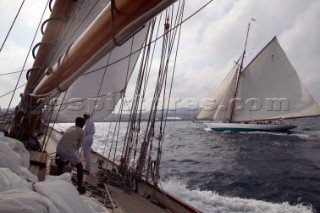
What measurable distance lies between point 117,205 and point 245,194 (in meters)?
7.65

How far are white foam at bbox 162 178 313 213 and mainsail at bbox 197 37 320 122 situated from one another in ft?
103

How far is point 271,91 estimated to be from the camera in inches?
1534

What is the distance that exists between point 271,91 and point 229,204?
3314cm

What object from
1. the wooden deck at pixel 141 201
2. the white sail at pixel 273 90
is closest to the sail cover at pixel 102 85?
the wooden deck at pixel 141 201

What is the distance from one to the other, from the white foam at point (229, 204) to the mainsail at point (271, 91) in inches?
1238

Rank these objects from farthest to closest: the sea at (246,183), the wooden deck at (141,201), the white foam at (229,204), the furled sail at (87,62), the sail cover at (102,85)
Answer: the sea at (246,183) < the white foam at (229,204) < the sail cover at (102,85) < the wooden deck at (141,201) < the furled sail at (87,62)

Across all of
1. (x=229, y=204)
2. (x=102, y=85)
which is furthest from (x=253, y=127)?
(x=102, y=85)

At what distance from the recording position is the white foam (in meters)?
8.90

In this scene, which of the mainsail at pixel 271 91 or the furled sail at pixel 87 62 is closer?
the furled sail at pixel 87 62

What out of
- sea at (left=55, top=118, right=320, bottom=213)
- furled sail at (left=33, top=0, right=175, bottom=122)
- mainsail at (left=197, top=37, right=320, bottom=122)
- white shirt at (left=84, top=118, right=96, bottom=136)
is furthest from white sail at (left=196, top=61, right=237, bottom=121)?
white shirt at (left=84, top=118, right=96, bottom=136)

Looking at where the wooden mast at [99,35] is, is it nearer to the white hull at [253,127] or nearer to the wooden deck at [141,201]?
the wooden deck at [141,201]

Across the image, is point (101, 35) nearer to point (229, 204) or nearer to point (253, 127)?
point (229, 204)

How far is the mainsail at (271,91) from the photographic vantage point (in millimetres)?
37250

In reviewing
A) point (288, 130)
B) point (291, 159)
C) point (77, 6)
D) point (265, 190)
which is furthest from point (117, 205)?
point (288, 130)
